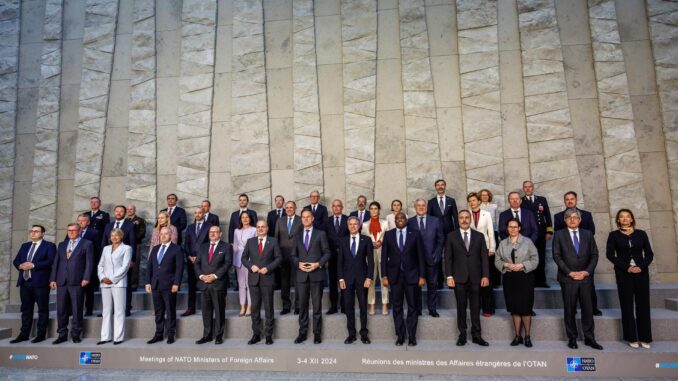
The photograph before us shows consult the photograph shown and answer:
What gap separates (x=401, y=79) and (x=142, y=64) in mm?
5035

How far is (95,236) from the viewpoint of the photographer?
6.21 metres

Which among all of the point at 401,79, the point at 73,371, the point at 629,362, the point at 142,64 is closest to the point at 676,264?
the point at 629,362

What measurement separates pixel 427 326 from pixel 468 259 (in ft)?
3.16

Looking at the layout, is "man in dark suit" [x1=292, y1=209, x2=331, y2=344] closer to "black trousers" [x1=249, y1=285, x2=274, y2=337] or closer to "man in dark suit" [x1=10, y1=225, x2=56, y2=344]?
"black trousers" [x1=249, y1=285, x2=274, y2=337]

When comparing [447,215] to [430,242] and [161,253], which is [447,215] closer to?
[430,242]

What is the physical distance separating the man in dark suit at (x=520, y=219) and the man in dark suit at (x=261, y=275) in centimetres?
290

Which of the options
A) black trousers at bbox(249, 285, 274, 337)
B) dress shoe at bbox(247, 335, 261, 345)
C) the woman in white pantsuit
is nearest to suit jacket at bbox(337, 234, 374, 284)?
black trousers at bbox(249, 285, 274, 337)

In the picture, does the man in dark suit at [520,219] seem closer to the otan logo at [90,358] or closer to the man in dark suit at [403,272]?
the man in dark suit at [403,272]

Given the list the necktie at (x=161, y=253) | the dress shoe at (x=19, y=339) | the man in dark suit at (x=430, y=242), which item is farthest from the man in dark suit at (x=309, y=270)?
the dress shoe at (x=19, y=339)

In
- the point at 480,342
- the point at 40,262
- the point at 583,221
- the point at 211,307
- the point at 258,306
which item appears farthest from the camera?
the point at 583,221

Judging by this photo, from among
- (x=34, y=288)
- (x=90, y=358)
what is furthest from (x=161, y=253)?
(x=34, y=288)

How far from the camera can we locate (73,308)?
5438 mm

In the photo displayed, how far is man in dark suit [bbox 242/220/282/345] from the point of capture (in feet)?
16.8

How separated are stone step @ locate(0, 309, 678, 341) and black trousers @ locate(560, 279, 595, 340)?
288mm
